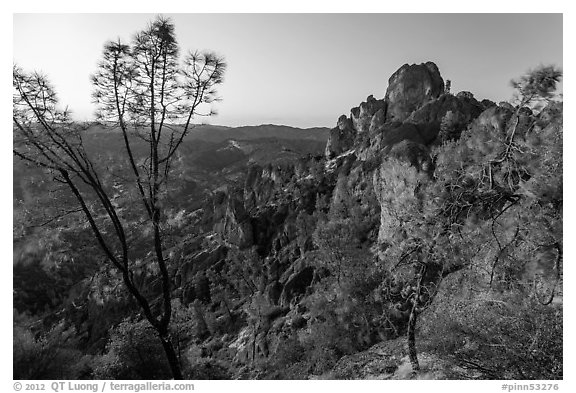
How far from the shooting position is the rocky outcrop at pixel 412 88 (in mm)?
83375

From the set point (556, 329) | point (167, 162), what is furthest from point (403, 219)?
point (167, 162)

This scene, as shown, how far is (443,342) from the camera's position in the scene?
8.89 meters

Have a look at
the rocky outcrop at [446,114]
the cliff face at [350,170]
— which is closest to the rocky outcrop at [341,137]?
the cliff face at [350,170]

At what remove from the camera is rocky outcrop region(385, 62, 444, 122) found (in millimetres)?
83375

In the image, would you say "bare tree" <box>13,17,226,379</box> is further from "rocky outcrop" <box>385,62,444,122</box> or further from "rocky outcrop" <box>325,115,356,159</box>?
"rocky outcrop" <box>325,115,356,159</box>

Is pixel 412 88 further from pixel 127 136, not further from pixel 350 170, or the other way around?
pixel 127 136

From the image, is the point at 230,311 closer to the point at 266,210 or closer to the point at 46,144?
the point at 266,210

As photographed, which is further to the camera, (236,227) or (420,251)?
(236,227)

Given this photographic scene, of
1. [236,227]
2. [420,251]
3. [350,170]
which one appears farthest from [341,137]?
[420,251]

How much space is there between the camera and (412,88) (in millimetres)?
84500

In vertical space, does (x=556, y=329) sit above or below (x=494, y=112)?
below

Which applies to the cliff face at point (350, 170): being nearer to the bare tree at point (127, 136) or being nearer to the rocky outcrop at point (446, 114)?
the rocky outcrop at point (446, 114)

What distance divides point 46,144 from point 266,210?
89194 mm

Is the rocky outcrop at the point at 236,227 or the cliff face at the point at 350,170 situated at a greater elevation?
the cliff face at the point at 350,170
